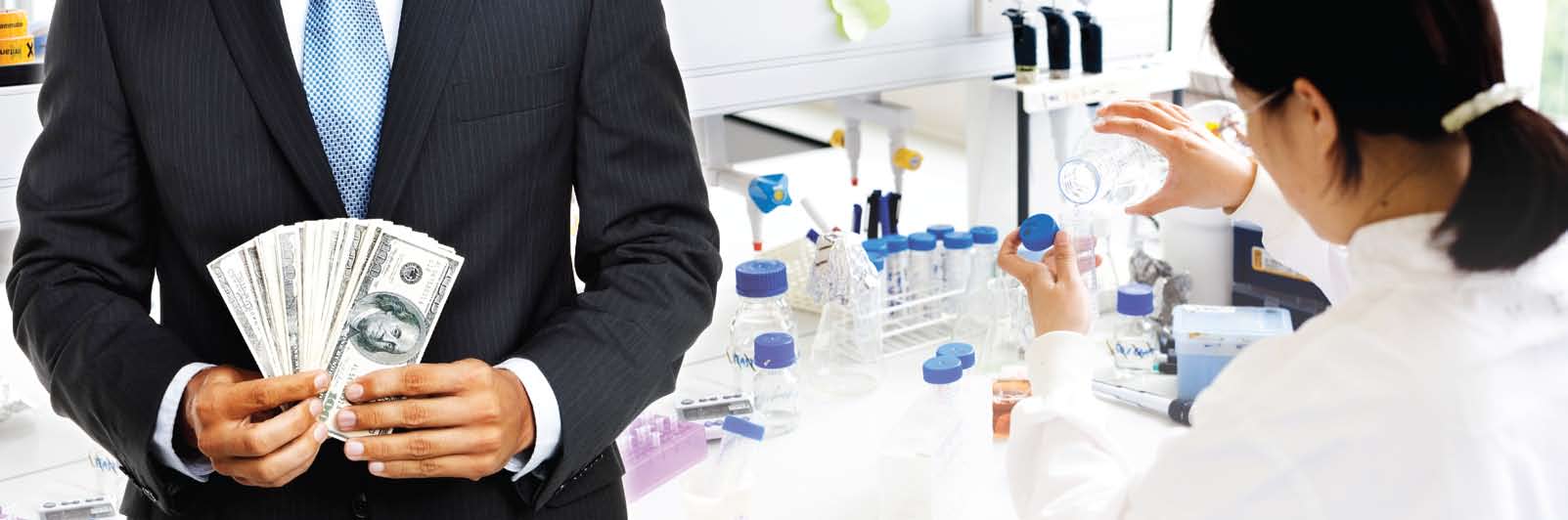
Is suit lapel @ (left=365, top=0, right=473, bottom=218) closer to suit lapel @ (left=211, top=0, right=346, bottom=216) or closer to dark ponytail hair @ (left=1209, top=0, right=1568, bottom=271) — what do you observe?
A: suit lapel @ (left=211, top=0, right=346, bottom=216)

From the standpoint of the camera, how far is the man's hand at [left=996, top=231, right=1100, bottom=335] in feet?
4.67

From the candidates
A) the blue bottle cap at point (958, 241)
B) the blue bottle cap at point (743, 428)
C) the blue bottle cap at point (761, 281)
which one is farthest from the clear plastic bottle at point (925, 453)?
the blue bottle cap at point (958, 241)

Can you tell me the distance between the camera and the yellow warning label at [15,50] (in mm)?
1892

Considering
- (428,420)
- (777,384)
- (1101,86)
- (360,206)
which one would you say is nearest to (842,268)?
(777,384)

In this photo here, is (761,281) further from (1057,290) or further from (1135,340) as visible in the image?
(1057,290)

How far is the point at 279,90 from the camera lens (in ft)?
4.26

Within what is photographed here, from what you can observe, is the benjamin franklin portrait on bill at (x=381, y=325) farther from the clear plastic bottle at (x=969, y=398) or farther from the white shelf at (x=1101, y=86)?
the white shelf at (x=1101, y=86)

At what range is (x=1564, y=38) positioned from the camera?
15.6 ft

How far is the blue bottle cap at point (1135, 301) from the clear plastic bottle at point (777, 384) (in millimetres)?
510

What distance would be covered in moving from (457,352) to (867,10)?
1.24 m

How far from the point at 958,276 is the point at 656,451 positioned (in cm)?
78

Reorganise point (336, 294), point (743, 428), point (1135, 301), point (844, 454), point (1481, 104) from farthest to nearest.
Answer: point (1135, 301) < point (844, 454) < point (743, 428) < point (336, 294) < point (1481, 104)

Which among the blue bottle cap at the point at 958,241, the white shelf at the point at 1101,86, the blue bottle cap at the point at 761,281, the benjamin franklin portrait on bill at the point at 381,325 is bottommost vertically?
the blue bottle cap at the point at 958,241

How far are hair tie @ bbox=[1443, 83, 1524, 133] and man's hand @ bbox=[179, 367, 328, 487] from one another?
88 cm
